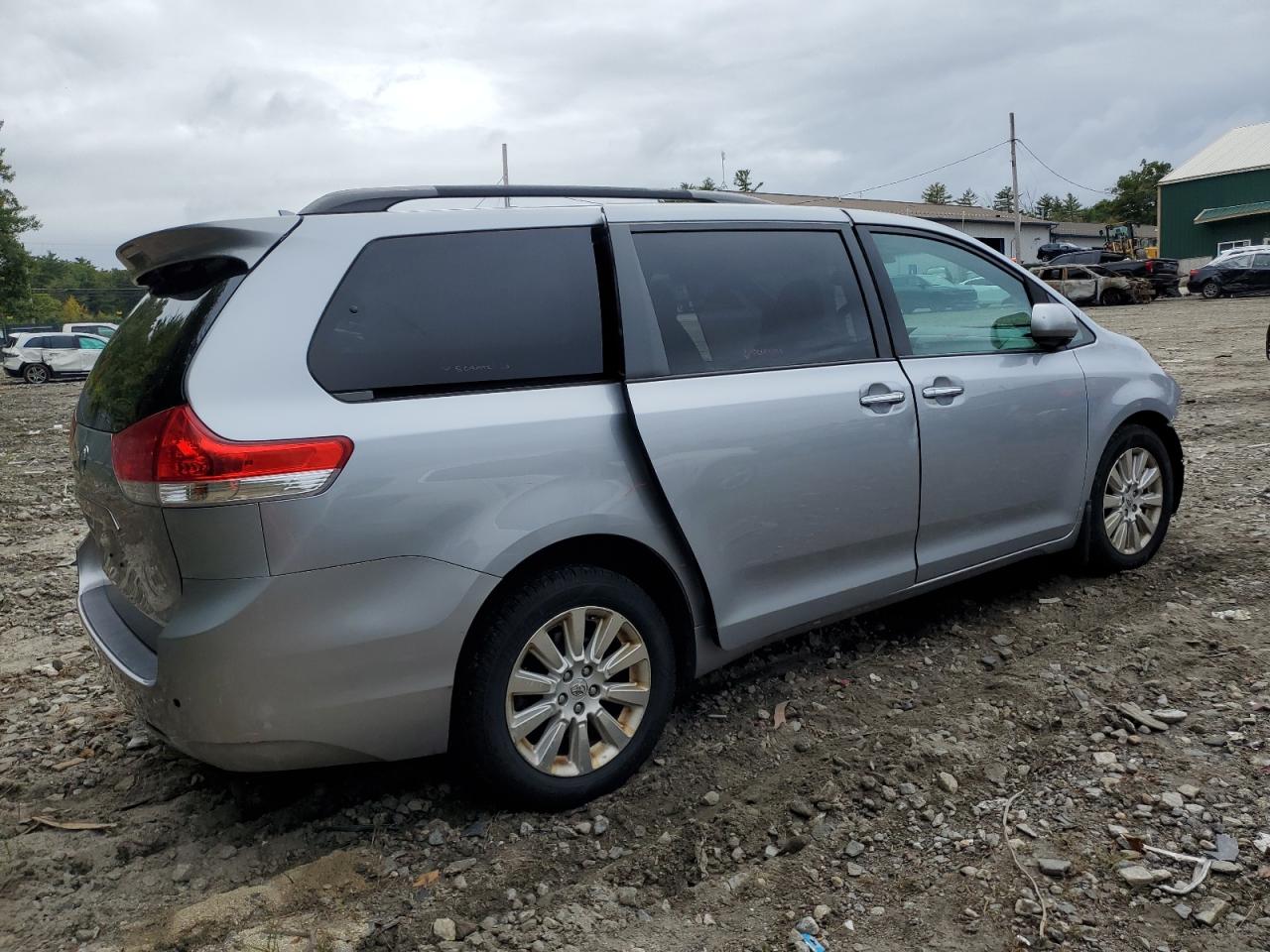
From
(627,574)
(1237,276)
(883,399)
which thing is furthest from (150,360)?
(1237,276)

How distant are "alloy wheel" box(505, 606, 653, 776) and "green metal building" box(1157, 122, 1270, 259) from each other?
2100 inches

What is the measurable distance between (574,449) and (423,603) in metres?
0.60

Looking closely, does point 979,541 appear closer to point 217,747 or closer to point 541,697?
point 541,697

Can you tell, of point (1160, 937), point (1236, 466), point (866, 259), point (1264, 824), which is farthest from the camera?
point (1236, 466)

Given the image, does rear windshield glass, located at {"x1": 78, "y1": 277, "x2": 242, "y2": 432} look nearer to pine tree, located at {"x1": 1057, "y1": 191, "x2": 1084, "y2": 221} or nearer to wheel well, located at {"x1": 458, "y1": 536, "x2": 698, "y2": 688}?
wheel well, located at {"x1": 458, "y1": 536, "x2": 698, "y2": 688}

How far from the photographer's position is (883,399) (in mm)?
3662

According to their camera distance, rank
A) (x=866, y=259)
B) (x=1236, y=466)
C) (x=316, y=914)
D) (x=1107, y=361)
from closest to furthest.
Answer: (x=316, y=914) → (x=866, y=259) → (x=1107, y=361) → (x=1236, y=466)

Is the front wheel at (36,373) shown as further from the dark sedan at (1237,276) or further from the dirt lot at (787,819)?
the dark sedan at (1237,276)

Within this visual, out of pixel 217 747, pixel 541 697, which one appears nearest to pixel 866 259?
pixel 541 697

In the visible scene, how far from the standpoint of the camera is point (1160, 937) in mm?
2410

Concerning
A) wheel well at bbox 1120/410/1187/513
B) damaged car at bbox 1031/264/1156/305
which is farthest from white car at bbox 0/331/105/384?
wheel well at bbox 1120/410/1187/513

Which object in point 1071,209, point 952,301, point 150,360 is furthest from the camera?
point 1071,209

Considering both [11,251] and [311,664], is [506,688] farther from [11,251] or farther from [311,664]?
[11,251]

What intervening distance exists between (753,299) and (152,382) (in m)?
1.88
